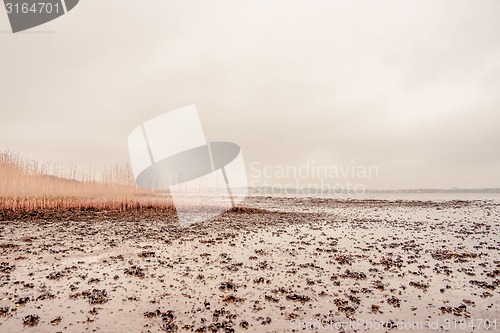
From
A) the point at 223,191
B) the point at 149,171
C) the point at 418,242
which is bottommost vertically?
the point at 418,242

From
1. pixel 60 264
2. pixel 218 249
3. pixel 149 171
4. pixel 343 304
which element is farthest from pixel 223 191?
pixel 343 304

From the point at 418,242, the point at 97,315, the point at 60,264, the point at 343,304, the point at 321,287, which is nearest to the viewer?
the point at 97,315

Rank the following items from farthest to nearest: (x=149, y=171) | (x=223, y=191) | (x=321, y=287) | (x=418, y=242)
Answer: (x=223, y=191)
(x=149, y=171)
(x=418, y=242)
(x=321, y=287)

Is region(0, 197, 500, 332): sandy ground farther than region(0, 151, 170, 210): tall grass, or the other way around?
region(0, 151, 170, 210): tall grass

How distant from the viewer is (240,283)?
831cm

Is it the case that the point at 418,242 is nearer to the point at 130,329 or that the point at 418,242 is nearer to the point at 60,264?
A: the point at 130,329

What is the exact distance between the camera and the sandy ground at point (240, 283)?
5.99m

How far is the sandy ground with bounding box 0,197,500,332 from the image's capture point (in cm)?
599

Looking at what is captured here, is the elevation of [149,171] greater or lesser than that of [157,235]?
greater

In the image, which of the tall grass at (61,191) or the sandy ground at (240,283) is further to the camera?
the tall grass at (61,191)

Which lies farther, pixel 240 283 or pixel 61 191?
pixel 61 191

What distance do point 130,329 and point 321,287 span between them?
4930 mm

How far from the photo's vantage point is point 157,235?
15.4 metres

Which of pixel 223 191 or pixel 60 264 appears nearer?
pixel 60 264
